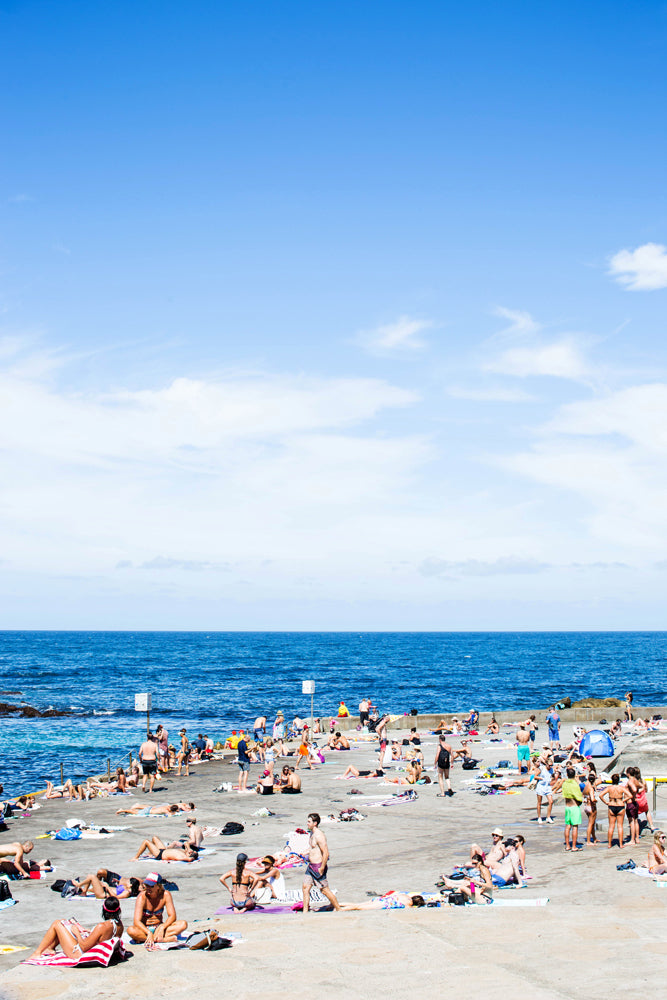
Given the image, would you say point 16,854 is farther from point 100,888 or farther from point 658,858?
point 658,858

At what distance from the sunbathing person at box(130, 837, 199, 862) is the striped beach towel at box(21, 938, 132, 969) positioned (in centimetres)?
652

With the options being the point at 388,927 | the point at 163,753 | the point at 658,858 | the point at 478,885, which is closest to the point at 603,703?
the point at 163,753

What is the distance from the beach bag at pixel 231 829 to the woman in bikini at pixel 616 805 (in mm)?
8748

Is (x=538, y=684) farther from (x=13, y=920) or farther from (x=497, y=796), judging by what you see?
(x=13, y=920)

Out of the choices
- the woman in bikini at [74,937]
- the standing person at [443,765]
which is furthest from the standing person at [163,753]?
the woman in bikini at [74,937]

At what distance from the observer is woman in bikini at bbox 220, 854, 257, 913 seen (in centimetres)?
1434

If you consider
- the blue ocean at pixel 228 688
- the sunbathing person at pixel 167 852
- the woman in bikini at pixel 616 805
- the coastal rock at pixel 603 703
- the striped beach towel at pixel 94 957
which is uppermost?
the woman in bikini at pixel 616 805

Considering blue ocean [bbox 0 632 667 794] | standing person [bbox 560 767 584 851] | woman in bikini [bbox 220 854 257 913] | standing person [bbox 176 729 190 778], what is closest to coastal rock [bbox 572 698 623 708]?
blue ocean [bbox 0 632 667 794]

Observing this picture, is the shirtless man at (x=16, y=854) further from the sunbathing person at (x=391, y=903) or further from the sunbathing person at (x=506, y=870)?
the sunbathing person at (x=506, y=870)

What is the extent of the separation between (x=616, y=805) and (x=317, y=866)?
7.32 m

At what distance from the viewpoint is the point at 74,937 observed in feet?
37.8

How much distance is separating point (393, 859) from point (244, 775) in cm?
1001

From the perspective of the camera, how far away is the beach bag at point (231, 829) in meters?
20.5

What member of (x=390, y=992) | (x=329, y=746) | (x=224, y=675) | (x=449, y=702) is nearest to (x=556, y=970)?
(x=390, y=992)
